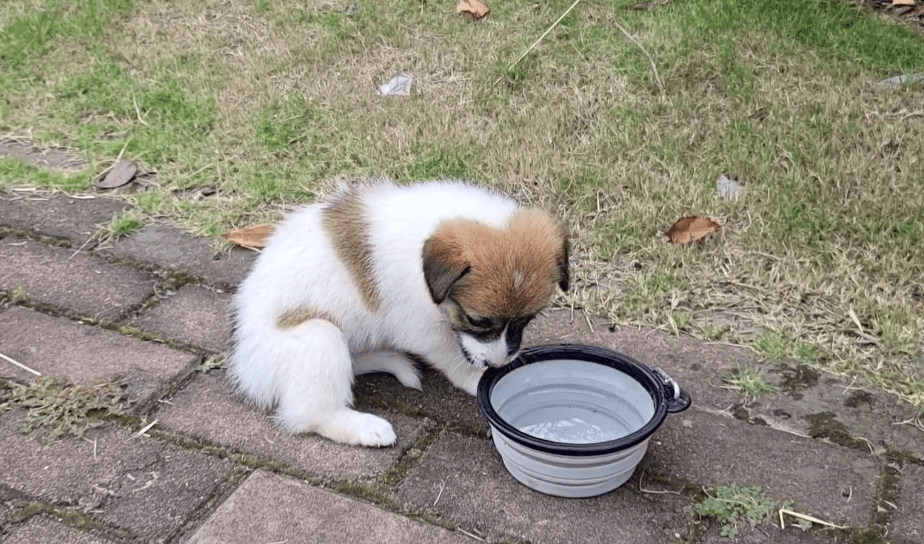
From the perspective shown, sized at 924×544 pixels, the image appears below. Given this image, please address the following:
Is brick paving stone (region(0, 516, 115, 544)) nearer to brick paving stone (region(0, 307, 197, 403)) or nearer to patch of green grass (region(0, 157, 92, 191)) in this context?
brick paving stone (region(0, 307, 197, 403))

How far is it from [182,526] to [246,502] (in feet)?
0.67

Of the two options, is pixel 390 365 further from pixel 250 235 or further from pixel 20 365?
pixel 20 365

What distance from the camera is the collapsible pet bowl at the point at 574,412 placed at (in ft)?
8.81

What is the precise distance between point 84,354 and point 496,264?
1.86 metres

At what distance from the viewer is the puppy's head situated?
2.76 m

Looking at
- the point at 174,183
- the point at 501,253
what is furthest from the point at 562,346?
the point at 174,183

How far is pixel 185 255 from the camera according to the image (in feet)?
14.1

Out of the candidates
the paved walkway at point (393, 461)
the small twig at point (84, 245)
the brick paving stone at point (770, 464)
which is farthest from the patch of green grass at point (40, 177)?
the brick paving stone at point (770, 464)

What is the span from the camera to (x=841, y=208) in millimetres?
4285

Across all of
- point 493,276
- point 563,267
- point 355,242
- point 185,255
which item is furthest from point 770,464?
point 185,255

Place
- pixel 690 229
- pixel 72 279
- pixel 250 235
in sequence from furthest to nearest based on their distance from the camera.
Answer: pixel 250 235 < pixel 690 229 < pixel 72 279

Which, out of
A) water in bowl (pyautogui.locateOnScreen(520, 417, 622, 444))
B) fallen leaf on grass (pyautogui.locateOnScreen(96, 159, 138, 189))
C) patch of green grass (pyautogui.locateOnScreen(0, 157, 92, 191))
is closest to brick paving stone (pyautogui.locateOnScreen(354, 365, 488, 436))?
water in bowl (pyautogui.locateOnScreen(520, 417, 622, 444))

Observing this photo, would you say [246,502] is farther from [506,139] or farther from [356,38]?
[356,38]

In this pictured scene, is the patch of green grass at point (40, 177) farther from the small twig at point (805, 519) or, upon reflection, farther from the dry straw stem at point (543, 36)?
the small twig at point (805, 519)
